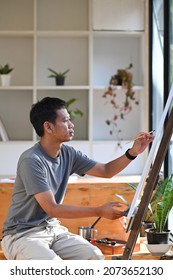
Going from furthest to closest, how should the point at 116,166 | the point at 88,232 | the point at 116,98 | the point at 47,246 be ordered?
the point at 116,98
the point at 88,232
the point at 116,166
the point at 47,246

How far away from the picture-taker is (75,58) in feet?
18.8

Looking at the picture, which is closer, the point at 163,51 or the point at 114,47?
the point at 163,51

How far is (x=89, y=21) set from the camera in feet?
17.9

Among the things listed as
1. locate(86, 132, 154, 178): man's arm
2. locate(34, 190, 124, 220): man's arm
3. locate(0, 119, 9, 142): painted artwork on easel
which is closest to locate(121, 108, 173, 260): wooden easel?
locate(34, 190, 124, 220): man's arm

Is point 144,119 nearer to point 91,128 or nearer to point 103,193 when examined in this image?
point 91,128

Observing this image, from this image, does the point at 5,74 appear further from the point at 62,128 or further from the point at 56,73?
the point at 62,128

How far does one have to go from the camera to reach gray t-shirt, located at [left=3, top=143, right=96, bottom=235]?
2.95 metres

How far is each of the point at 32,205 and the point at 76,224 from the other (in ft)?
4.48

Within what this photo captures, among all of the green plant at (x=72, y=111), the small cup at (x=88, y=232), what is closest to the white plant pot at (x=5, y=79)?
the green plant at (x=72, y=111)

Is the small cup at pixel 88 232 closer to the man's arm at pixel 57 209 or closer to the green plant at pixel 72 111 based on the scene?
the man's arm at pixel 57 209

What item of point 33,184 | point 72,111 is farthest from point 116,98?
point 33,184

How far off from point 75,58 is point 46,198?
302 cm

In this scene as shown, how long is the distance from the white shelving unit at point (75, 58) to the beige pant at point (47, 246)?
2.43m
